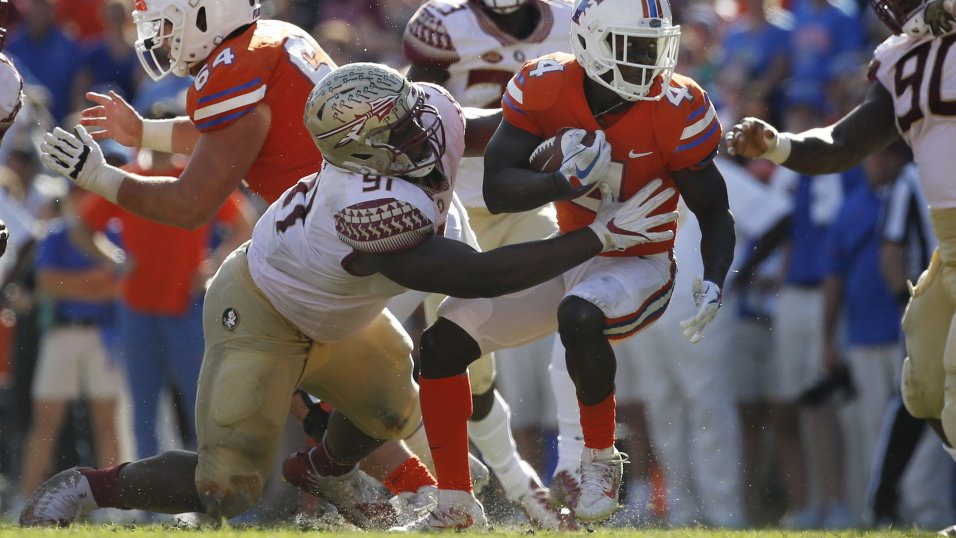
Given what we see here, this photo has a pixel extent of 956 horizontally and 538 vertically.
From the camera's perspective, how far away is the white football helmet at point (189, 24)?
260 inches

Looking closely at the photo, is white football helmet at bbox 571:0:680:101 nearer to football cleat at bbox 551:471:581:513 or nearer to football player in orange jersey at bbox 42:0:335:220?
football player in orange jersey at bbox 42:0:335:220

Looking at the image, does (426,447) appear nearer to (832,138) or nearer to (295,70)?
(295,70)

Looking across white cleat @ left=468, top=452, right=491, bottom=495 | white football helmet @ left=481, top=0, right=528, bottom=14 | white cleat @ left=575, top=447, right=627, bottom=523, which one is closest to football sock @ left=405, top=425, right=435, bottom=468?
white cleat @ left=468, top=452, right=491, bottom=495

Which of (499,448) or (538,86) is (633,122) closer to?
(538,86)

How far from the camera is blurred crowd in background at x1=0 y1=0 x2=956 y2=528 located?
9141 millimetres

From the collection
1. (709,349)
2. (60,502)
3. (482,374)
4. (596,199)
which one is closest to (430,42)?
(482,374)

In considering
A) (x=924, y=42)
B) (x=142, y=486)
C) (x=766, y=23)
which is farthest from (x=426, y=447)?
(x=766, y=23)

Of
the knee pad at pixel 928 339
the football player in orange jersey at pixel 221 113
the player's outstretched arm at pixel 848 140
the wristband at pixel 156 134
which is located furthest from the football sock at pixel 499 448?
the wristband at pixel 156 134

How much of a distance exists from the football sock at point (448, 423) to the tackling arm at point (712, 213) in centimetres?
101

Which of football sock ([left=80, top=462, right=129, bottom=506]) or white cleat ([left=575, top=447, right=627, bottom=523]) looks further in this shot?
football sock ([left=80, top=462, right=129, bottom=506])

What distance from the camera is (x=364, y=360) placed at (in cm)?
635

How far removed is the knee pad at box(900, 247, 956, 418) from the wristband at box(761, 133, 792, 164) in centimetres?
73

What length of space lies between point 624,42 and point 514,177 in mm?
636

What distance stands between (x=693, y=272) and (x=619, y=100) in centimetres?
345
